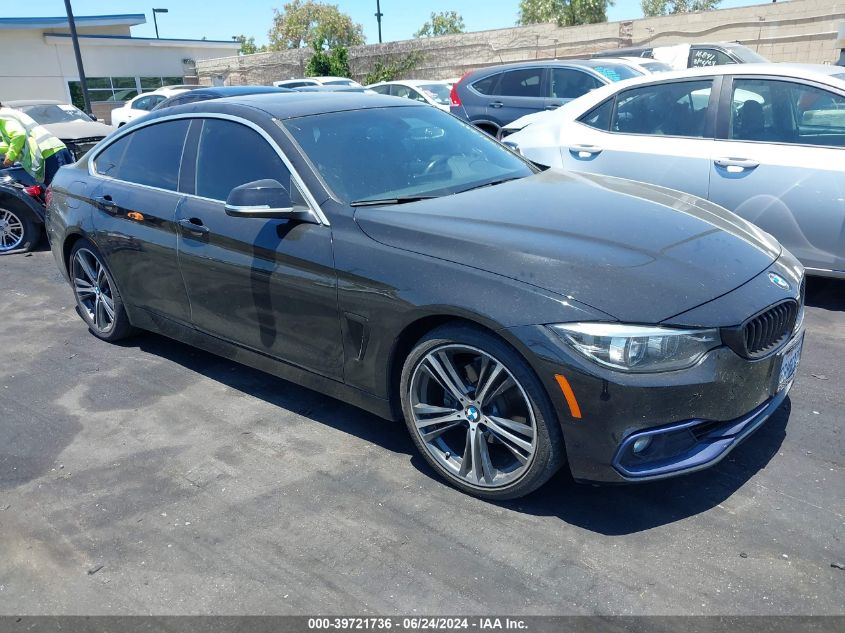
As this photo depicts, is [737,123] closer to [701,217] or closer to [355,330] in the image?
[701,217]

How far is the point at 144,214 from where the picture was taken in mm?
4480

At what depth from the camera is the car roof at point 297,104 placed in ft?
13.4

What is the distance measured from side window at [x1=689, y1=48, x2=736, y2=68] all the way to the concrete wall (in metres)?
12.8

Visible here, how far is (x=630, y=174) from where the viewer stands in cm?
592

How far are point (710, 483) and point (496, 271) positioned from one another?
1.36 metres

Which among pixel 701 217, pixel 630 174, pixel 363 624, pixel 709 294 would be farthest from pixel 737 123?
pixel 363 624

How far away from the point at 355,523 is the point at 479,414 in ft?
2.29

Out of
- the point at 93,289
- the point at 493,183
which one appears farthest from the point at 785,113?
the point at 93,289

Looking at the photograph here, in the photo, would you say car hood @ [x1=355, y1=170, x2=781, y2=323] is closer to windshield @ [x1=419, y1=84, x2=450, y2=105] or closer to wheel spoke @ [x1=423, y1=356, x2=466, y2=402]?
wheel spoke @ [x1=423, y1=356, x2=466, y2=402]

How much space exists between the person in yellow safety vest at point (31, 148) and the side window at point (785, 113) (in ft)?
22.8

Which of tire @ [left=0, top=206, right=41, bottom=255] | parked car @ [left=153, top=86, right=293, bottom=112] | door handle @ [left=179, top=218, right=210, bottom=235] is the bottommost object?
tire @ [left=0, top=206, right=41, bottom=255]

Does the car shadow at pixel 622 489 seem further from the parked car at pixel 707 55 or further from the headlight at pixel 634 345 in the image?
the parked car at pixel 707 55

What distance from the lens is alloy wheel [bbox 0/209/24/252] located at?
8.54 metres

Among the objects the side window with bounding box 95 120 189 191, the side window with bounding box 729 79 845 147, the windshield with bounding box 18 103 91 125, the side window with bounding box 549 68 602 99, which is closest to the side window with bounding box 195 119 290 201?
the side window with bounding box 95 120 189 191
